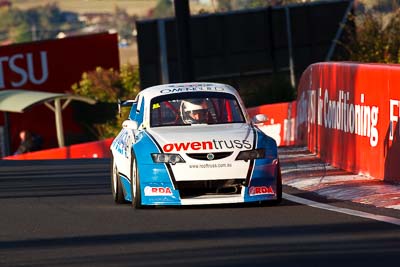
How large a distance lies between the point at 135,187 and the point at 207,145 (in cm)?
93

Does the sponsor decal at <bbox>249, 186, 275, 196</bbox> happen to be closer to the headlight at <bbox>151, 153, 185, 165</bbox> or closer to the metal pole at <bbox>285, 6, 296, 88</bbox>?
the headlight at <bbox>151, 153, 185, 165</bbox>

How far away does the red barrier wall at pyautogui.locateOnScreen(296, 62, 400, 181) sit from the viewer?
16.2m

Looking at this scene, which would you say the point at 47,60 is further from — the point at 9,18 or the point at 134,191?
the point at 9,18

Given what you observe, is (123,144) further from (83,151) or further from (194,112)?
(83,151)

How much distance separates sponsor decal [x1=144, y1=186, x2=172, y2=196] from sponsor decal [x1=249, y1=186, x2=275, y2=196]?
84 cm

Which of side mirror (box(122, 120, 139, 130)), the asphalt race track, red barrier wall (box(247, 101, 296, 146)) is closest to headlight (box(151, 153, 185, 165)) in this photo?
the asphalt race track

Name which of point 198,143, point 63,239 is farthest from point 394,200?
point 63,239

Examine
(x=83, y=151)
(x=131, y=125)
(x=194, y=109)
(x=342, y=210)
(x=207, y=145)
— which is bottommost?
(x=83, y=151)

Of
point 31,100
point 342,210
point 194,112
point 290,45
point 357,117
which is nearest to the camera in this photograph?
point 342,210

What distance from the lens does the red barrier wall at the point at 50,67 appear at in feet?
180

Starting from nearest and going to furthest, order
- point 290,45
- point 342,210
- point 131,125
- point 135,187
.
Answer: point 342,210 → point 135,187 → point 131,125 → point 290,45

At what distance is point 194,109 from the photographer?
15133mm

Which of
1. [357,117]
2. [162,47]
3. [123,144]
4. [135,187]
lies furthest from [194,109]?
[162,47]

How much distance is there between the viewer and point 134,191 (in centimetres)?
1428
